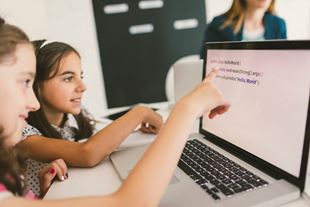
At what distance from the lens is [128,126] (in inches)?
34.0

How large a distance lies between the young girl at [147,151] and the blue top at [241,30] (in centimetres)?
115

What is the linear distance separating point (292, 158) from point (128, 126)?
0.44 meters

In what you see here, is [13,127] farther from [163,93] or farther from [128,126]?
[163,93]

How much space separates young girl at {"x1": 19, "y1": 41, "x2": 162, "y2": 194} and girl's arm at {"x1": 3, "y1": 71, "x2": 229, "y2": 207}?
0.31 m

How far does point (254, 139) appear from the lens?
68cm

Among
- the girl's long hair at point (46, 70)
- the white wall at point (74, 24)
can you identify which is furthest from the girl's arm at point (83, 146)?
the white wall at point (74, 24)

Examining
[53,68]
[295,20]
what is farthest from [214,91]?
[295,20]

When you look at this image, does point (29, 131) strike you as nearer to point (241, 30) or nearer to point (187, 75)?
point (187, 75)

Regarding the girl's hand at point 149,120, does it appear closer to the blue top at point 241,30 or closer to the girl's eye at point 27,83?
the girl's eye at point 27,83

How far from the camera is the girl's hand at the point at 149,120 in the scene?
3.09 feet

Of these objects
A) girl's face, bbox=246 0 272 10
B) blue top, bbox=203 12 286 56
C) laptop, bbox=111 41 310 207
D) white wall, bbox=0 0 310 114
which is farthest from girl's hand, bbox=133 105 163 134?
white wall, bbox=0 0 310 114

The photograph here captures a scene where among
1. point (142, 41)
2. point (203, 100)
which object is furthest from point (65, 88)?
point (142, 41)

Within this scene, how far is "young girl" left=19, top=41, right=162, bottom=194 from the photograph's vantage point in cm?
80

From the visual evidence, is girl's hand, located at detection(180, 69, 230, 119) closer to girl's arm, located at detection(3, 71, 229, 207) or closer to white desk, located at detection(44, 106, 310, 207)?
girl's arm, located at detection(3, 71, 229, 207)
